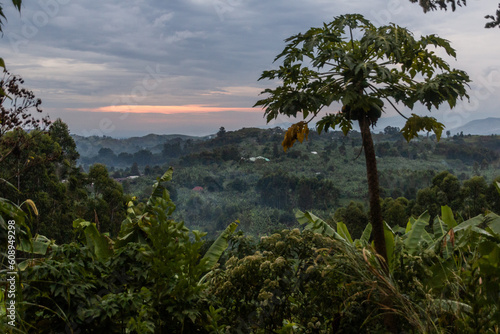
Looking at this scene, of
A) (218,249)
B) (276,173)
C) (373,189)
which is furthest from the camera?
(276,173)

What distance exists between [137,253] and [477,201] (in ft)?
74.7

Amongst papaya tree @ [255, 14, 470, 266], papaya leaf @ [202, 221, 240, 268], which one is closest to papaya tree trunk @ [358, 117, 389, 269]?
papaya tree @ [255, 14, 470, 266]

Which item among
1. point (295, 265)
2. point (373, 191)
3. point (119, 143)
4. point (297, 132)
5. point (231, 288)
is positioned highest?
point (119, 143)

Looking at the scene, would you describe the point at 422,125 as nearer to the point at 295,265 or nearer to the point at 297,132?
the point at 297,132

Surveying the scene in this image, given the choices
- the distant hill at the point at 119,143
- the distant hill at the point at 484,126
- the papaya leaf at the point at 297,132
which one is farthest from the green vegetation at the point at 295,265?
the distant hill at the point at 484,126

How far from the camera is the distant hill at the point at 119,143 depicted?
6987 cm

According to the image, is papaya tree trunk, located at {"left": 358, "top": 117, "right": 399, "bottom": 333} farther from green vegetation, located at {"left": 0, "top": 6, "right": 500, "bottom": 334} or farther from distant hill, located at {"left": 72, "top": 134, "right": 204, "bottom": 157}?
distant hill, located at {"left": 72, "top": 134, "right": 204, "bottom": 157}

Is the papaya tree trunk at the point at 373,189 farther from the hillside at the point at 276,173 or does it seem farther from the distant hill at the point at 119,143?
the distant hill at the point at 119,143

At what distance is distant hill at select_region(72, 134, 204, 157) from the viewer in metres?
69.9

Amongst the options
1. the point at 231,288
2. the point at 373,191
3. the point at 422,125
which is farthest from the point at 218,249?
the point at 422,125

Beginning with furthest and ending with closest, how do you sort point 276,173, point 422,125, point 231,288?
point 276,173 → point 422,125 → point 231,288

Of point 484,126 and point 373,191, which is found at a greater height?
point 484,126

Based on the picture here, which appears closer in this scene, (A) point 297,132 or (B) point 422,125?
(B) point 422,125

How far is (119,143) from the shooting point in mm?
87750
